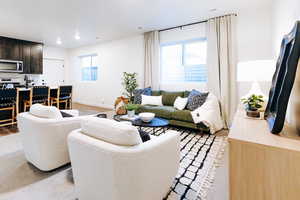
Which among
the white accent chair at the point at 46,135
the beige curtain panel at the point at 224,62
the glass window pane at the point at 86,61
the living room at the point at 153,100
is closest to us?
the living room at the point at 153,100

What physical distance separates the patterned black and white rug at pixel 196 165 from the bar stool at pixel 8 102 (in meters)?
3.77

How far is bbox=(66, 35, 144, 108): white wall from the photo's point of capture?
550 centimetres

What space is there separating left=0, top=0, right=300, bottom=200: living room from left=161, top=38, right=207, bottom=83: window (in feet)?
0.10

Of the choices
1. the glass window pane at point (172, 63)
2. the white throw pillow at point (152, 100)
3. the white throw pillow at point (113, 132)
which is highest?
the glass window pane at point (172, 63)

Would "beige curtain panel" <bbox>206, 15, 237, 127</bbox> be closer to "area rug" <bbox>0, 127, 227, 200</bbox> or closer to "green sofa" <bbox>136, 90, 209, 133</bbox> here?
"green sofa" <bbox>136, 90, 209, 133</bbox>

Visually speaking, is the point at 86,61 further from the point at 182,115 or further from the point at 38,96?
the point at 182,115

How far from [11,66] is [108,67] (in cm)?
340

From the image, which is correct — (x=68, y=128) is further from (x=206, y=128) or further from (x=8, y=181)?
(x=206, y=128)

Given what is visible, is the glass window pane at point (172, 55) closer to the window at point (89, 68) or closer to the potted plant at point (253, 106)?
the potted plant at point (253, 106)

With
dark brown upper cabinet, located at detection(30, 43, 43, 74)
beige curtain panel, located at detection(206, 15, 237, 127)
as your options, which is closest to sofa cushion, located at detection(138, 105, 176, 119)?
beige curtain panel, located at detection(206, 15, 237, 127)

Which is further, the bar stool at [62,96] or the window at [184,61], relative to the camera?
the bar stool at [62,96]

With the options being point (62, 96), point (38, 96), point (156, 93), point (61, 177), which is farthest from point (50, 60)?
point (61, 177)

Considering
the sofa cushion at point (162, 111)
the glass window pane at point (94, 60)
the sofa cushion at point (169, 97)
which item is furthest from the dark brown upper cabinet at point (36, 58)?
the sofa cushion at point (169, 97)

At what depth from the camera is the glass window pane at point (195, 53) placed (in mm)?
4250
